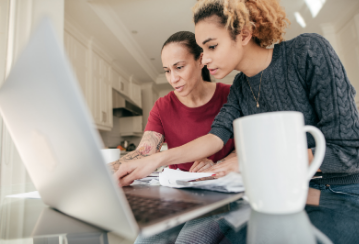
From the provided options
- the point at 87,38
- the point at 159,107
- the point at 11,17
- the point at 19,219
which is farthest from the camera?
the point at 87,38

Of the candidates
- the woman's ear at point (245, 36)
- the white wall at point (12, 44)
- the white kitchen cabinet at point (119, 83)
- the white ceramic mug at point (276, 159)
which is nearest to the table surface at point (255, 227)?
the white ceramic mug at point (276, 159)

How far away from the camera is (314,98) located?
2.45ft

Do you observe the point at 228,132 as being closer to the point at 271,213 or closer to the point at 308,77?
the point at 308,77

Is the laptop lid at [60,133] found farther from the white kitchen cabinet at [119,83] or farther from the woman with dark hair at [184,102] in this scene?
the white kitchen cabinet at [119,83]

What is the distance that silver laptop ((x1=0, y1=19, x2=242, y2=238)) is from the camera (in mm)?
206

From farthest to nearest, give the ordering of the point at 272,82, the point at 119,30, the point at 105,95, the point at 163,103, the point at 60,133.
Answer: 1. the point at 105,95
2. the point at 119,30
3. the point at 163,103
4. the point at 272,82
5. the point at 60,133

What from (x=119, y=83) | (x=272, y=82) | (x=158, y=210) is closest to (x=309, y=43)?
(x=272, y=82)

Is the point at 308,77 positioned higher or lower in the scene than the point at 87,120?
higher

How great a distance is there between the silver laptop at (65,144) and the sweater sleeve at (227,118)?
0.57m

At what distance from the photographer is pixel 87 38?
11.7ft

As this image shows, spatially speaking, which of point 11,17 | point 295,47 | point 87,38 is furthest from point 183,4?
point 295,47

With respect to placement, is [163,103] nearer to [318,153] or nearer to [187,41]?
[187,41]

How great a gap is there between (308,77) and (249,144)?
586 millimetres

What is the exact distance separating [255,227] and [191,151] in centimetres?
55
